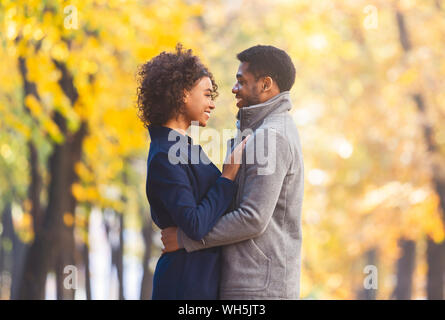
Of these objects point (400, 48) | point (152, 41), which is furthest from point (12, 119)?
point (400, 48)

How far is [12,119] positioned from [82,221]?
13.5 feet

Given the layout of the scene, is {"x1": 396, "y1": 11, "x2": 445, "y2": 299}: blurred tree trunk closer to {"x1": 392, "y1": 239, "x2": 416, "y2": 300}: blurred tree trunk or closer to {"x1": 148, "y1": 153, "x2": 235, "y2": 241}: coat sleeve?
{"x1": 392, "y1": 239, "x2": 416, "y2": 300}: blurred tree trunk

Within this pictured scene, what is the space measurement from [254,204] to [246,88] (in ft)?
2.29

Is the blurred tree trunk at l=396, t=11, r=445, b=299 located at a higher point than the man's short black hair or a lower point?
higher

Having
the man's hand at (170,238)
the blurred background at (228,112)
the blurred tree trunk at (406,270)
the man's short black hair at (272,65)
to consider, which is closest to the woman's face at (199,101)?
the man's short black hair at (272,65)

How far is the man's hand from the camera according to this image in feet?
11.1

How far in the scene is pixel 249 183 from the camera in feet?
11.0

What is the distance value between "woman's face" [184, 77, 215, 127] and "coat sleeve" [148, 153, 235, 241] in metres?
0.30

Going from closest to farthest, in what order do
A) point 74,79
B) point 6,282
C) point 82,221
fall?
point 74,79
point 82,221
point 6,282

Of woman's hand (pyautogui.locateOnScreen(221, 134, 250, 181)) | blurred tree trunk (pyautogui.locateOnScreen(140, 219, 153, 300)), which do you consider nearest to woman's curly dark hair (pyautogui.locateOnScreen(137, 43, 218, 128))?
woman's hand (pyautogui.locateOnScreen(221, 134, 250, 181))

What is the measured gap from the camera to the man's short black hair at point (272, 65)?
362cm

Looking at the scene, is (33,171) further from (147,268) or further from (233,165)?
(233,165)

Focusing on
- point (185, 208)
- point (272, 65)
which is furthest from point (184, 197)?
point (272, 65)
